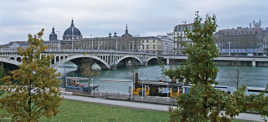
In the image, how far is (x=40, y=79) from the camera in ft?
18.9

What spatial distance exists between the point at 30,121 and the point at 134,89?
563 inches

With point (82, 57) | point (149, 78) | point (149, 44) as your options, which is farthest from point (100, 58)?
point (149, 44)

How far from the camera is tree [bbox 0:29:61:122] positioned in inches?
221

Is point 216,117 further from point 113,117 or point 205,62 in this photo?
point 113,117

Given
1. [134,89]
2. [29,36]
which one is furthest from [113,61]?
[29,36]

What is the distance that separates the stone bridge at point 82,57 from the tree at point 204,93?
114ft

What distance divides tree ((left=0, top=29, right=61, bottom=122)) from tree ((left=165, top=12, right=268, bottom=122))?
3.30 m

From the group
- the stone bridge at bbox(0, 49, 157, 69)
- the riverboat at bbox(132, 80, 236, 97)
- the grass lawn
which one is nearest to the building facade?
the stone bridge at bbox(0, 49, 157, 69)

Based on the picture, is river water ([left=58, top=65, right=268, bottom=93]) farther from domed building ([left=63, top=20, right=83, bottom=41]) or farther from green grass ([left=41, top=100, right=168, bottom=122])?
domed building ([left=63, top=20, right=83, bottom=41])

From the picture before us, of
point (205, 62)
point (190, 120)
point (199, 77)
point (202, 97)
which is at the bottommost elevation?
point (190, 120)

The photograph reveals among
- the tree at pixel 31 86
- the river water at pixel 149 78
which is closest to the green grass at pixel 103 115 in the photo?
the river water at pixel 149 78

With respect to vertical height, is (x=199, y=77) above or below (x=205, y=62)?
below

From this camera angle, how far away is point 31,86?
19.8 ft

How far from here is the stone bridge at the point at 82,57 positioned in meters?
40.2
